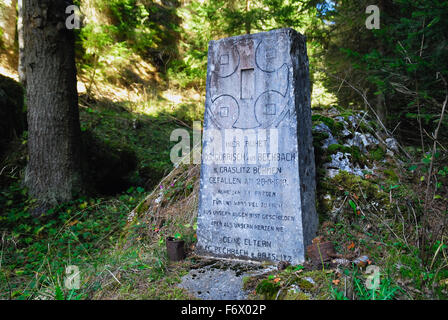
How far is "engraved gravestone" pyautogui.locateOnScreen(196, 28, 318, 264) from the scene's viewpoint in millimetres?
2957

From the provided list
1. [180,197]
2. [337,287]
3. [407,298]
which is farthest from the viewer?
[180,197]

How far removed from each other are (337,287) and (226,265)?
3.57 ft

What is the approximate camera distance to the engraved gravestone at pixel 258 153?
296cm

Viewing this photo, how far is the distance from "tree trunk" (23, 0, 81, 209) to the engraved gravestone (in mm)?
2826

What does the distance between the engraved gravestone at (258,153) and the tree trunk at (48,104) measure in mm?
2826

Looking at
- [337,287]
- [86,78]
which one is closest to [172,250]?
[337,287]

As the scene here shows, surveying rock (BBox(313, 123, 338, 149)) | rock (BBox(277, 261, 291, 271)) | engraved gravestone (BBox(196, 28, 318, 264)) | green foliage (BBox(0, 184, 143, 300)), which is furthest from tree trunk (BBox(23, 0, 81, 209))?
rock (BBox(313, 123, 338, 149))

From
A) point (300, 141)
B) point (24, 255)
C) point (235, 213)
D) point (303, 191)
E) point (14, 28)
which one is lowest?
point (24, 255)

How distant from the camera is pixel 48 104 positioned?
4922 millimetres

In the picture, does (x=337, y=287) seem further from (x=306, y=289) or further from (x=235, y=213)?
(x=235, y=213)

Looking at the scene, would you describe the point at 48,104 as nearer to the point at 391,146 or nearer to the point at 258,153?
the point at 258,153

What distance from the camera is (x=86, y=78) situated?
9.41 m

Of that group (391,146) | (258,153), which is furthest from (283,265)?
(391,146)

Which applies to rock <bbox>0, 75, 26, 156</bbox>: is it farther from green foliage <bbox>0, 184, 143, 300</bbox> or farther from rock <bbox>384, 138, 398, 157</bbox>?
rock <bbox>384, 138, 398, 157</bbox>
